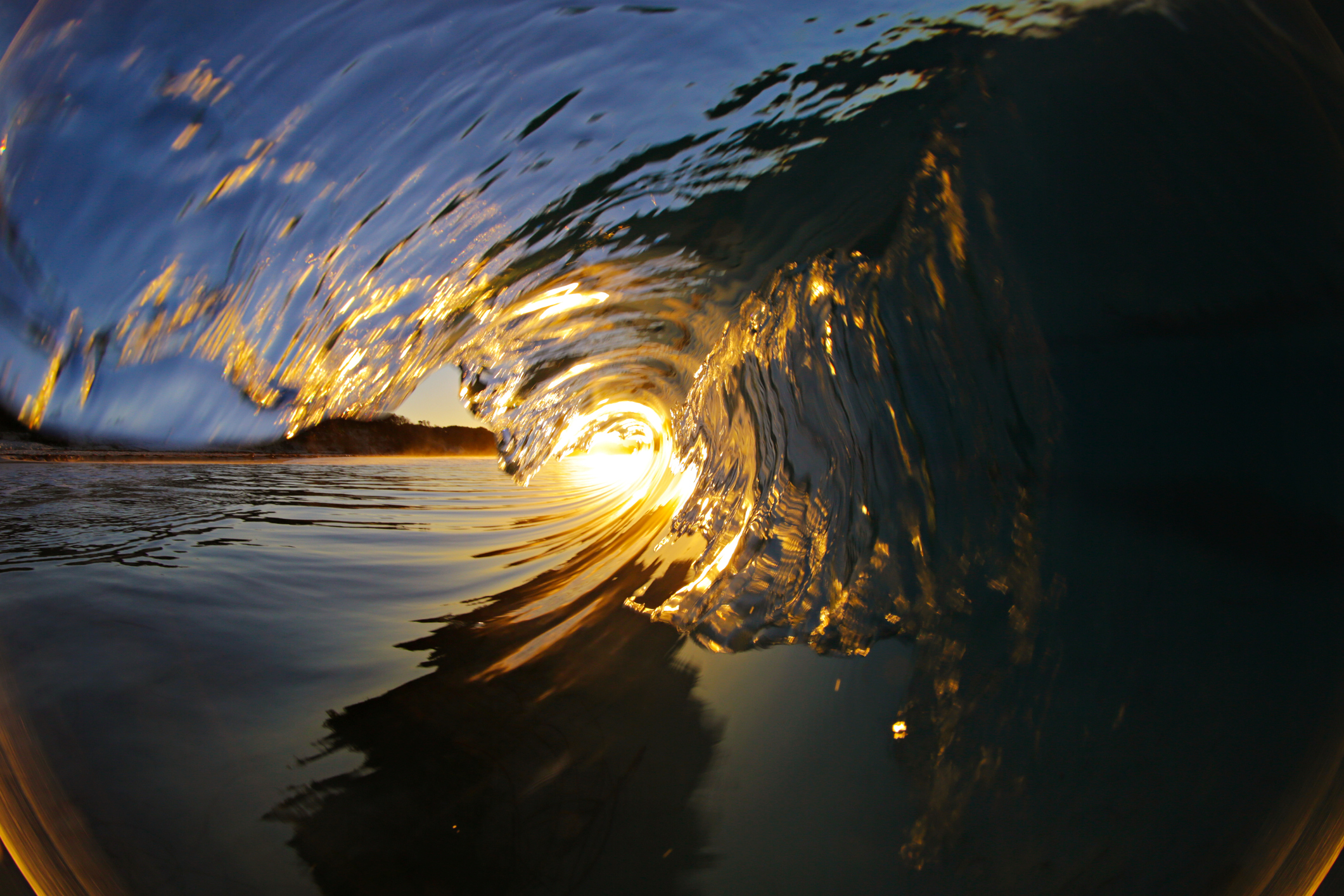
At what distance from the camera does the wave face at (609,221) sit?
1.31 meters

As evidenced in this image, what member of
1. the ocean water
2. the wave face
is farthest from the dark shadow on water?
the wave face

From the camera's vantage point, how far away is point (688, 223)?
2.54 metres

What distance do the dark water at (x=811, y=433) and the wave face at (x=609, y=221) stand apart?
1 centimetres

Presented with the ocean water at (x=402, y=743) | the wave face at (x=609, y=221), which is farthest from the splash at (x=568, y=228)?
the ocean water at (x=402, y=743)

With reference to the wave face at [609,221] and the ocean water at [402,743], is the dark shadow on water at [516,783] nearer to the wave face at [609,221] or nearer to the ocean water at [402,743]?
the ocean water at [402,743]

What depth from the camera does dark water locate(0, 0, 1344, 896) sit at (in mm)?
1017

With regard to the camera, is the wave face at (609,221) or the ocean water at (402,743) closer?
the ocean water at (402,743)

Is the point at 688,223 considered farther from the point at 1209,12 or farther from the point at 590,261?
the point at 1209,12

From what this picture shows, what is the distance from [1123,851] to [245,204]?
2.48m

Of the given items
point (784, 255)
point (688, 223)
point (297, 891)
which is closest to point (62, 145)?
point (297, 891)

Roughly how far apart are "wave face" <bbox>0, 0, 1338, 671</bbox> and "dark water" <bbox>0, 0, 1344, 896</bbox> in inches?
0.5

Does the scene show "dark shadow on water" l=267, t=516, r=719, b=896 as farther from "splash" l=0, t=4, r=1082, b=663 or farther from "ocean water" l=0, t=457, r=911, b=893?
"splash" l=0, t=4, r=1082, b=663

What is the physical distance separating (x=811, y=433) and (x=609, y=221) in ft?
4.36

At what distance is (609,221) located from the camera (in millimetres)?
2604
